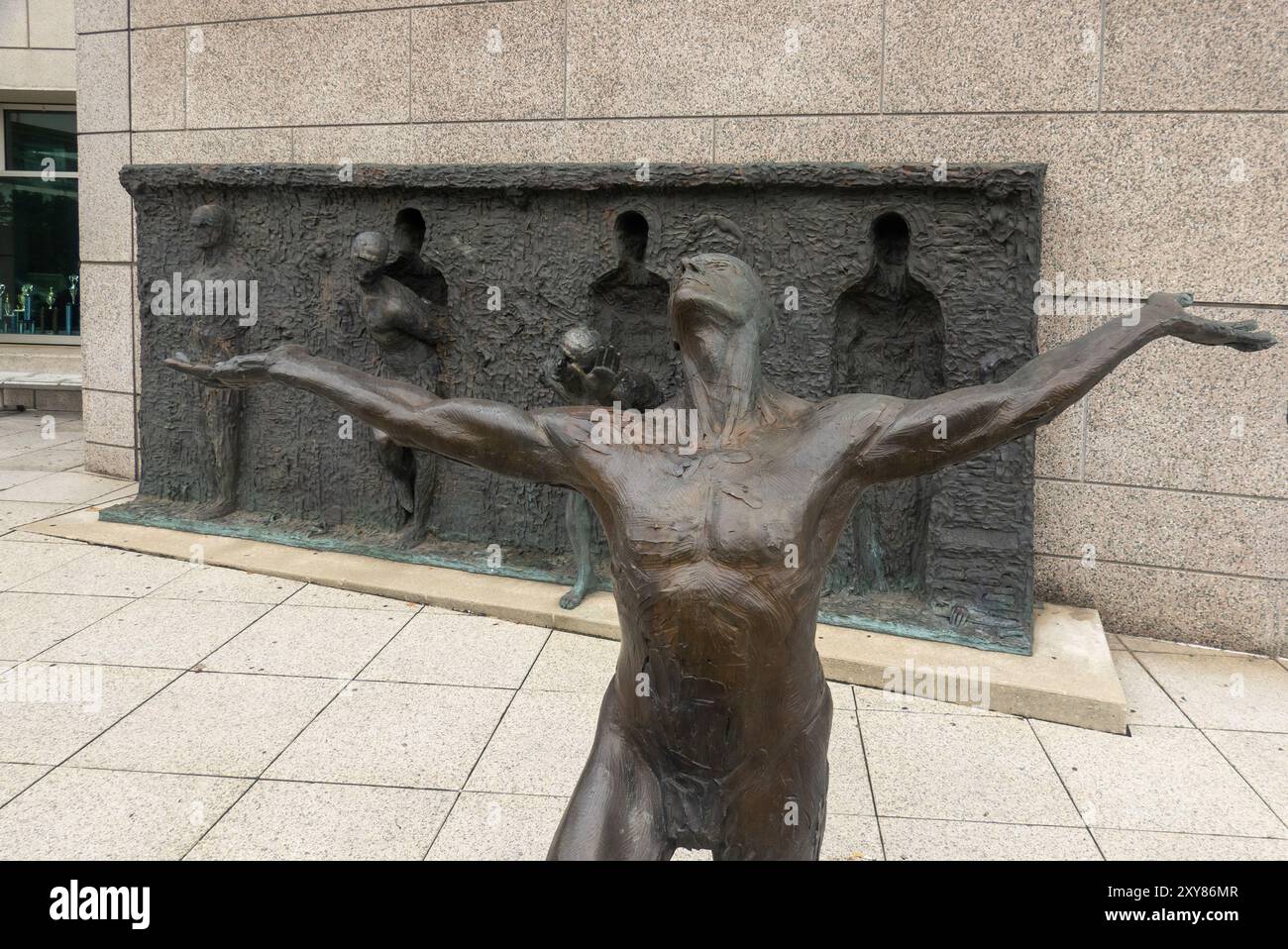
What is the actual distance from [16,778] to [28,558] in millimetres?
3259

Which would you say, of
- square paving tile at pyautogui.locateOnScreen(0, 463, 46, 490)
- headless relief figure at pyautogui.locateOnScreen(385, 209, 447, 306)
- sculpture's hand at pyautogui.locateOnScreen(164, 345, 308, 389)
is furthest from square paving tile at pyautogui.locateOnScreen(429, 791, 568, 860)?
square paving tile at pyautogui.locateOnScreen(0, 463, 46, 490)

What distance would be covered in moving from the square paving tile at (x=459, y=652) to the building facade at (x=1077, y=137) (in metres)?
3.33

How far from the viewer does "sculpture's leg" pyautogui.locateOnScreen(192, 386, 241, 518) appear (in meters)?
6.87

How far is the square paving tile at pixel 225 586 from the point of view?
18.9 ft

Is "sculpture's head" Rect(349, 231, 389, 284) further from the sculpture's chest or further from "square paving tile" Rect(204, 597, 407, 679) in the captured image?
the sculpture's chest

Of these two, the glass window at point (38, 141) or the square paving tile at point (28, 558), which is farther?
the glass window at point (38, 141)

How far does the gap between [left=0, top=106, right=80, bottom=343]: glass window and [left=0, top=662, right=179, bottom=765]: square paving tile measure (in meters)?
11.1

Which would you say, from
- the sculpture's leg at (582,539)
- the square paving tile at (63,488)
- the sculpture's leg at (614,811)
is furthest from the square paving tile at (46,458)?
the sculpture's leg at (614,811)

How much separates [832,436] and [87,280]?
8602 millimetres

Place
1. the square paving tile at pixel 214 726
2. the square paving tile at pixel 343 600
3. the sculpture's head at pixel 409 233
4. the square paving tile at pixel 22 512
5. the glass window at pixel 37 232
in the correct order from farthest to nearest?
the glass window at pixel 37 232
the square paving tile at pixel 22 512
the sculpture's head at pixel 409 233
the square paving tile at pixel 343 600
the square paving tile at pixel 214 726

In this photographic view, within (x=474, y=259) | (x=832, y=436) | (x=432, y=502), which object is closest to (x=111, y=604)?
(x=432, y=502)

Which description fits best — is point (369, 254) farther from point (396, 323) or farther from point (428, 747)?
point (428, 747)

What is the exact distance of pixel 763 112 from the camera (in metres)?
6.27

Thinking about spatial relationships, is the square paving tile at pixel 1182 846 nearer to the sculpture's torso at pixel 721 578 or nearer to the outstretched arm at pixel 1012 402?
the sculpture's torso at pixel 721 578
